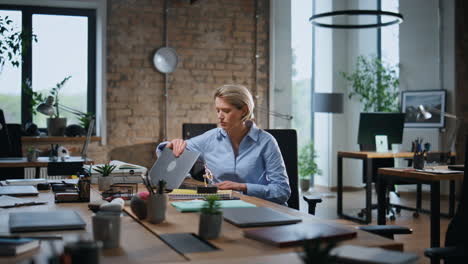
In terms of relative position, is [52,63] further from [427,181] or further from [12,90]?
[427,181]

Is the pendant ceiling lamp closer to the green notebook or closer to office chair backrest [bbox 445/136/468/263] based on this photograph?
office chair backrest [bbox 445/136/468/263]

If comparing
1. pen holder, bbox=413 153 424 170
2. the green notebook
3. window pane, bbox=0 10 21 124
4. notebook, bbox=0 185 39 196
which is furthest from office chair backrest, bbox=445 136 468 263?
window pane, bbox=0 10 21 124

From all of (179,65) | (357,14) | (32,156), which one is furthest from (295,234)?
(179,65)

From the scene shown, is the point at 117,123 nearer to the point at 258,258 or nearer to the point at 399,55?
the point at 399,55

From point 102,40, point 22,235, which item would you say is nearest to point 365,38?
point 102,40

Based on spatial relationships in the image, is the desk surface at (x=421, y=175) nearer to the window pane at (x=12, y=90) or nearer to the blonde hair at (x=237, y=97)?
the blonde hair at (x=237, y=97)

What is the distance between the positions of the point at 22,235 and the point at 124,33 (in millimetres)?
6020

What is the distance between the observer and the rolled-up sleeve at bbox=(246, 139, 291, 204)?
2818 millimetres

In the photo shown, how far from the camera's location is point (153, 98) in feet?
25.0

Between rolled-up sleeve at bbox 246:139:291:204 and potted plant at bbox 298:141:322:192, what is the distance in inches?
225

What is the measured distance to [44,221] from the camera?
5.98ft

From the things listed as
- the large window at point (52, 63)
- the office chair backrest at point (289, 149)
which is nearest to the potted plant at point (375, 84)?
the large window at point (52, 63)

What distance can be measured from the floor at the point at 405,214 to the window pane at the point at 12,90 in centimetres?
390

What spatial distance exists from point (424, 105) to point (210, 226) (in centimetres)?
693
